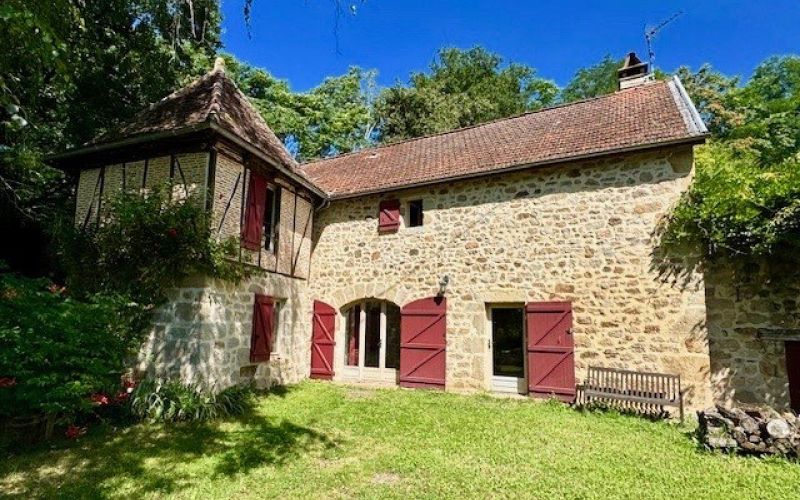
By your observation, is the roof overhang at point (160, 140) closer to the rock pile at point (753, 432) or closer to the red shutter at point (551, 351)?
the red shutter at point (551, 351)

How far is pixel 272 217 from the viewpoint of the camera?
874 cm

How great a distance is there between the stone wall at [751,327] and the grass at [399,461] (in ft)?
6.27

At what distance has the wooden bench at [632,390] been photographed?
6.41 meters

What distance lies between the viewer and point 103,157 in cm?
794

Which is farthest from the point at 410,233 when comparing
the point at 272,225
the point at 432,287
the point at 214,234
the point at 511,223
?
the point at 214,234

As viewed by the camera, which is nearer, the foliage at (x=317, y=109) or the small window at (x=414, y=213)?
the small window at (x=414, y=213)

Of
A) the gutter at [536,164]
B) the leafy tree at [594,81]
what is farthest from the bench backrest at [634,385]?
the leafy tree at [594,81]

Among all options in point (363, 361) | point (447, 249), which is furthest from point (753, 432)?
point (363, 361)

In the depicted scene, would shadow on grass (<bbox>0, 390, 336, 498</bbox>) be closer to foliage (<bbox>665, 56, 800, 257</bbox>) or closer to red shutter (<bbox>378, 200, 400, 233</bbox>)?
red shutter (<bbox>378, 200, 400, 233</bbox>)

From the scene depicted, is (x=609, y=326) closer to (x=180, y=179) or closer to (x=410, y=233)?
(x=410, y=233)

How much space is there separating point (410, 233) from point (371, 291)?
1.55 metres

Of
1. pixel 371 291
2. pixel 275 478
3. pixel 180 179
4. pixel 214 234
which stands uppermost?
pixel 180 179

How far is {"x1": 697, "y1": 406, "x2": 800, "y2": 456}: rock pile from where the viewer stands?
4.86 m

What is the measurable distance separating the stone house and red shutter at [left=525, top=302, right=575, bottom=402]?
0.03 m
